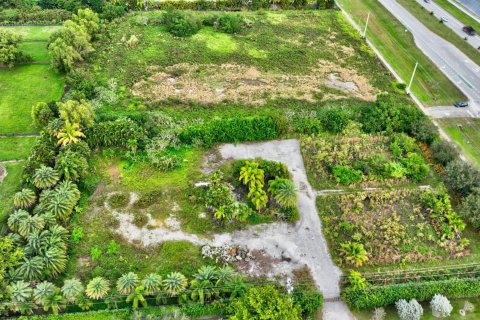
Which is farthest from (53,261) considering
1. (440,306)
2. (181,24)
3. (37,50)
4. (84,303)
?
(181,24)

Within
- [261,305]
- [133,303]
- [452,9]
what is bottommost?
[133,303]

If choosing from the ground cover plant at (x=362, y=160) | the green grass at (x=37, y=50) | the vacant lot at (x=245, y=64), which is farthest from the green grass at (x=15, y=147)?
the ground cover plant at (x=362, y=160)

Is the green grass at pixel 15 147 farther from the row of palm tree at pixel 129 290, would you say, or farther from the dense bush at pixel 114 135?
the row of palm tree at pixel 129 290

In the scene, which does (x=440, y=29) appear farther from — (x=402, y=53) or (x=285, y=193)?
(x=285, y=193)

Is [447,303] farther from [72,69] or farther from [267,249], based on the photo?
[72,69]

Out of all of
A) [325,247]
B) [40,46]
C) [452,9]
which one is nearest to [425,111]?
[325,247]

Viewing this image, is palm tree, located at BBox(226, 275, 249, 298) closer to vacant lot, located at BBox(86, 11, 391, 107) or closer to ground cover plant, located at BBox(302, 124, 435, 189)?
ground cover plant, located at BBox(302, 124, 435, 189)
